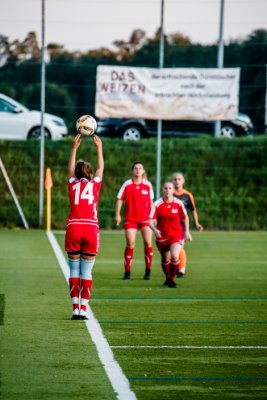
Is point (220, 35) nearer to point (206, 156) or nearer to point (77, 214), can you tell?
point (206, 156)

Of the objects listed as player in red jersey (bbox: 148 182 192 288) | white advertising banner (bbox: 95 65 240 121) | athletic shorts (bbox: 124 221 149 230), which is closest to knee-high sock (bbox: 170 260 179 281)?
player in red jersey (bbox: 148 182 192 288)

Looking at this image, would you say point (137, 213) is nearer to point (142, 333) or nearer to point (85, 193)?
point (85, 193)

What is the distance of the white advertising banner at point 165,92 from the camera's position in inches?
1189

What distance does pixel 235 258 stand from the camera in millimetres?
22656

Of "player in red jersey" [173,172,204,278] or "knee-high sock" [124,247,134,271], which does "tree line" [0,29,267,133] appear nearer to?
"player in red jersey" [173,172,204,278]

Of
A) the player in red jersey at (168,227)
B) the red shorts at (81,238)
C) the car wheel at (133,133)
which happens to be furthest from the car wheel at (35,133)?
the red shorts at (81,238)

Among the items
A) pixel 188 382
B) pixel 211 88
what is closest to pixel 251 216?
pixel 211 88

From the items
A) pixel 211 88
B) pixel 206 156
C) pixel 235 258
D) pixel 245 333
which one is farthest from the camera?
pixel 206 156

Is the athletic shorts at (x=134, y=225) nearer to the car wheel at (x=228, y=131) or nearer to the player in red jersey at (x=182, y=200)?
the player in red jersey at (x=182, y=200)

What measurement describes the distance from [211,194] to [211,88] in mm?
3376

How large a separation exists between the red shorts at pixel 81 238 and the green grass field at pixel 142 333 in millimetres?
816

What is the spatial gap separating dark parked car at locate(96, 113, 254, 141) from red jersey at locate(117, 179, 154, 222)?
50.6 ft

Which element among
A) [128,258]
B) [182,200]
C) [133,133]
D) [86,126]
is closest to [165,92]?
[133,133]

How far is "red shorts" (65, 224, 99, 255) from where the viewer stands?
1253 centimetres
